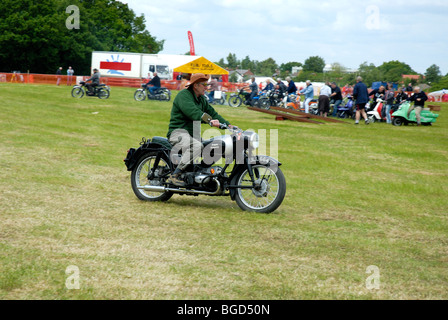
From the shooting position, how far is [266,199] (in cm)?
729

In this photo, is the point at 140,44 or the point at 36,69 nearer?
the point at 36,69

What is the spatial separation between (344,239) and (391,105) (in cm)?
2085

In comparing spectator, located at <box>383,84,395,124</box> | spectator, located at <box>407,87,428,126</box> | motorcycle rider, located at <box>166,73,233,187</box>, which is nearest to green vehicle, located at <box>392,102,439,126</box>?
spectator, located at <box>407,87,428,126</box>

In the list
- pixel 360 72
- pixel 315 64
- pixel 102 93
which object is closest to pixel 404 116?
pixel 102 93

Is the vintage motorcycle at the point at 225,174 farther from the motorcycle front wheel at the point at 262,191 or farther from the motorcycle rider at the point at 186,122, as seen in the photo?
the motorcycle rider at the point at 186,122

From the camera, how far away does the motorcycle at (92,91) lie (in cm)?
2972

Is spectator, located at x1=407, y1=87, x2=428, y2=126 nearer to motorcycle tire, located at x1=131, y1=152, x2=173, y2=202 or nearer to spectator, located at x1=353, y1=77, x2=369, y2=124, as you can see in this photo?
spectator, located at x1=353, y1=77, x2=369, y2=124

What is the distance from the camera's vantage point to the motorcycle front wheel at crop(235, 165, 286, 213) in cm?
707

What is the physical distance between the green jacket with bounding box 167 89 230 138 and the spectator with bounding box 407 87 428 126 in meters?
18.7

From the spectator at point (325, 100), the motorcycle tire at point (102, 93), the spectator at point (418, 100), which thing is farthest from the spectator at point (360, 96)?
the motorcycle tire at point (102, 93)

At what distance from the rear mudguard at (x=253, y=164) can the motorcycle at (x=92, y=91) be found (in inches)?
934

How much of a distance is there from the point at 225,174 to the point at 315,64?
161 m
